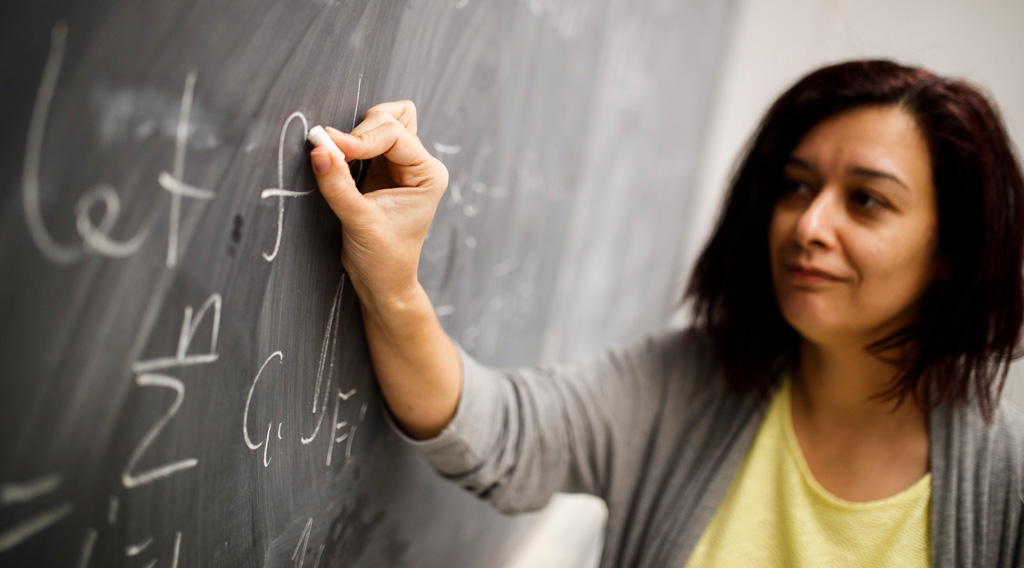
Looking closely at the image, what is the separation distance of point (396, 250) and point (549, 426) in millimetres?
369

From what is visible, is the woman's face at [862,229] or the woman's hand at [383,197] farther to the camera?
the woman's face at [862,229]

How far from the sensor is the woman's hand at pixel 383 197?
46 cm

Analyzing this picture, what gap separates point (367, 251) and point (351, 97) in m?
0.12

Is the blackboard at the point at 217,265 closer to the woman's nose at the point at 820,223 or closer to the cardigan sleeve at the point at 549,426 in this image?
the cardigan sleeve at the point at 549,426

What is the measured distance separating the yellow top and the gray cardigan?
0.06 feet

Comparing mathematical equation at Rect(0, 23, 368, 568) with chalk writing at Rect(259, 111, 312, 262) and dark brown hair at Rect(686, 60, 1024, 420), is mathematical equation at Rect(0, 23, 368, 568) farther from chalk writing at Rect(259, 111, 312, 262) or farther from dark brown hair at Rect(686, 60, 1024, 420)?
dark brown hair at Rect(686, 60, 1024, 420)

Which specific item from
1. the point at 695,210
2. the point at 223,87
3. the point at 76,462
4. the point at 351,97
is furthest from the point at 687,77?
the point at 76,462

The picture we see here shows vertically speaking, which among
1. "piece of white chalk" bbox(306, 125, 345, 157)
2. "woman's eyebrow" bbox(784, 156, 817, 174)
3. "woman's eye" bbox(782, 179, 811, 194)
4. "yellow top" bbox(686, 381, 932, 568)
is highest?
"woman's eyebrow" bbox(784, 156, 817, 174)

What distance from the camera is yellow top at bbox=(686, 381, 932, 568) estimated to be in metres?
0.75

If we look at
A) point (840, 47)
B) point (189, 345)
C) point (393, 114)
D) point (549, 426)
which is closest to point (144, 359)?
point (189, 345)

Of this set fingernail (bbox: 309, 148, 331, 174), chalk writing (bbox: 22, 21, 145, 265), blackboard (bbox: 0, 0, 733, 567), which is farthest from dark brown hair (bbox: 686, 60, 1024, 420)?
chalk writing (bbox: 22, 21, 145, 265)

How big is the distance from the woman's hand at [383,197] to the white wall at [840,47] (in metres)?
1.24

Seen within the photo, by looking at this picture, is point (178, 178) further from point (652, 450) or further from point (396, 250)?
point (652, 450)

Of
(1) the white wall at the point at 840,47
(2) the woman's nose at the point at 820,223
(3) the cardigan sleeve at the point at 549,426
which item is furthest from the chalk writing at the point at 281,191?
(1) the white wall at the point at 840,47
